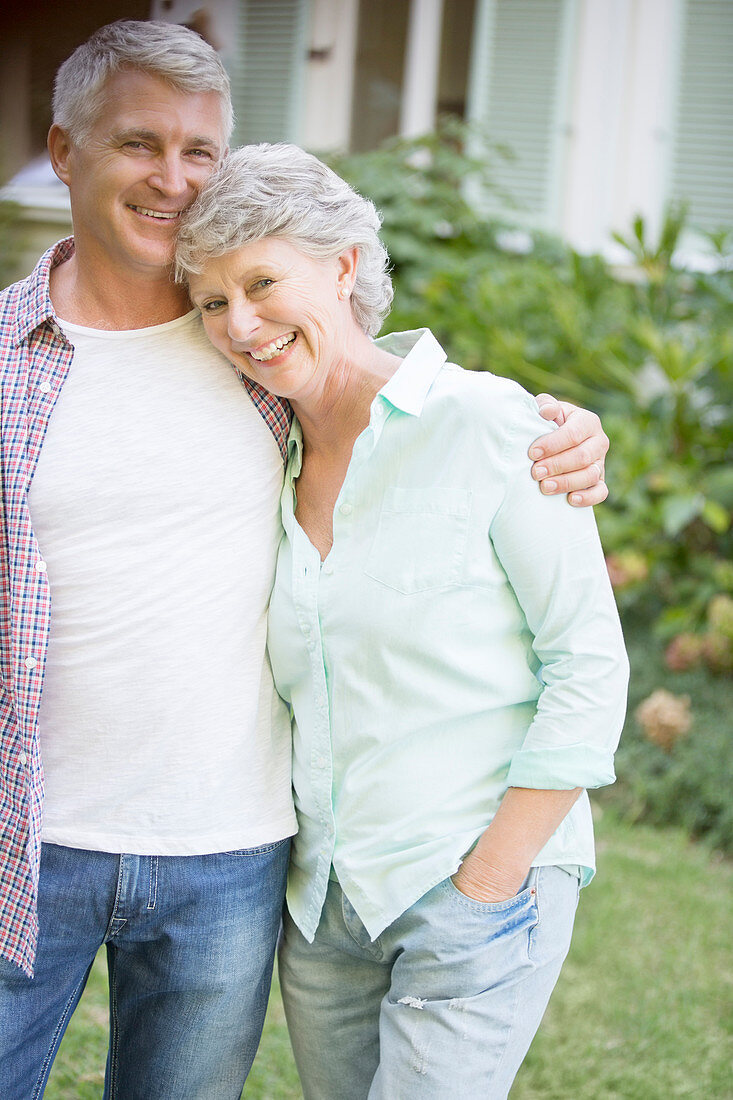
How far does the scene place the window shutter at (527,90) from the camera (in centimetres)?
503

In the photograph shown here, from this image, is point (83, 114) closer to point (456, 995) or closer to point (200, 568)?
point (200, 568)

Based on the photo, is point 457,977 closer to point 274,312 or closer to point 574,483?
point 574,483

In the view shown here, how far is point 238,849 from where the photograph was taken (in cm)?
141

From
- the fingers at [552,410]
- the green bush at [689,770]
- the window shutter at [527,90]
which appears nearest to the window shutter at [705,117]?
the window shutter at [527,90]

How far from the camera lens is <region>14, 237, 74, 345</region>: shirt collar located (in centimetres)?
136

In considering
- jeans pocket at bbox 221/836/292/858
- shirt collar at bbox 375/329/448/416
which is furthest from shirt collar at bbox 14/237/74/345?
jeans pocket at bbox 221/836/292/858

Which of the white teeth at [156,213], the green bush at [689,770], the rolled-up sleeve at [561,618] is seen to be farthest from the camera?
the green bush at [689,770]

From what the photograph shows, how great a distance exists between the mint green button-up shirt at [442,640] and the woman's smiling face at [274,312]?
0.11 meters

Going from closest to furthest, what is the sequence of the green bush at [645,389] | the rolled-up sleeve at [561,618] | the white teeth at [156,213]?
the rolled-up sleeve at [561,618] → the white teeth at [156,213] → the green bush at [645,389]

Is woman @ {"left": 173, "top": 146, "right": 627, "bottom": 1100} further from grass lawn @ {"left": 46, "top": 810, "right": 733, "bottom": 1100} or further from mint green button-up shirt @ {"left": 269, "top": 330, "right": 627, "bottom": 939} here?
grass lawn @ {"left": 46, "top": 810, "right": 733, "bottom": 1100}

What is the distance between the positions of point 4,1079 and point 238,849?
0.43 m

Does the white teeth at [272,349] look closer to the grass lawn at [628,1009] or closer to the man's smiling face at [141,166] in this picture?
the man's smiling face at [141,166]

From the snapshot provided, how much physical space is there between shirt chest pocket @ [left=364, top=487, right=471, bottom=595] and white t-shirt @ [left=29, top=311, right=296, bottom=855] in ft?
0.64

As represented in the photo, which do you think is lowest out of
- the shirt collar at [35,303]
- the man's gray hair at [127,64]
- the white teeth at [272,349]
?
the white teeth at [272,349]
